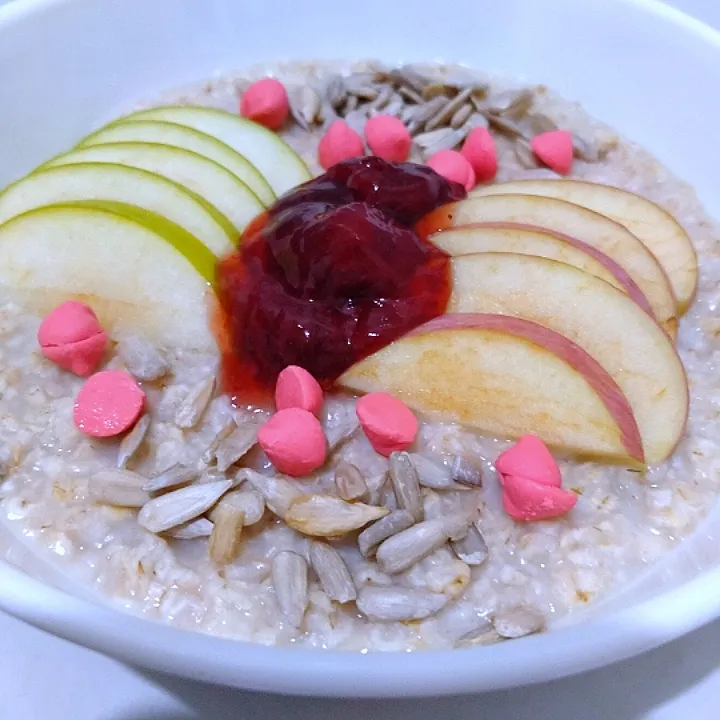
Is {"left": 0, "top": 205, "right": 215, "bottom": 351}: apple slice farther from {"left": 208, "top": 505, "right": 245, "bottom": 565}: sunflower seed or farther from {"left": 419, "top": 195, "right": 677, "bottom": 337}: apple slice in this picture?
{"left": 419, "top": 195, "right": 677, "bottom": 337}: apple slice

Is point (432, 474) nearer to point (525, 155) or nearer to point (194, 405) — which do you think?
point (194, 405)

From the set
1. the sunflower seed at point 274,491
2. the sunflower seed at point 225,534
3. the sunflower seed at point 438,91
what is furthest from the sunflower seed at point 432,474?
the sunflower seed at point 438,91

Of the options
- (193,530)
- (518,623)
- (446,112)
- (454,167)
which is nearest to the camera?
(518,623)

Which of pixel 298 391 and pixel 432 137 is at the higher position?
pixel 432 137

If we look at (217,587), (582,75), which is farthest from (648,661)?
(582,75)

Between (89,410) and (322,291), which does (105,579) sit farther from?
(322,291)

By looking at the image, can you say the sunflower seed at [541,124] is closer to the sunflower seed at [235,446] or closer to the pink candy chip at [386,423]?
the pink candy chip at [386,423]

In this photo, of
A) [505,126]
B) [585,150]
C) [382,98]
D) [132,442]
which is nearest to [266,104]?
[382,98]
